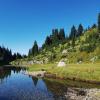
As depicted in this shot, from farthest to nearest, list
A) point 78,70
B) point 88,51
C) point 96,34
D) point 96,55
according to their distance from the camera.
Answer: point 96,34 → point 88,51 → point 96,55 → point 78,70

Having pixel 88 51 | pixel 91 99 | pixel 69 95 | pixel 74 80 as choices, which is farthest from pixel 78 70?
pixel 88 51

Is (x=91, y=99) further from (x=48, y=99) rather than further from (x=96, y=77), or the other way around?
(x=96, y=77)

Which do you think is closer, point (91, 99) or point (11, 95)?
point (91, 99)

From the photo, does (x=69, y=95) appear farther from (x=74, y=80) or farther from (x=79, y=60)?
(x=79, y=60)

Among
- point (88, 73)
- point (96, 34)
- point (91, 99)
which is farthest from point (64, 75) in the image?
point (96, 34)

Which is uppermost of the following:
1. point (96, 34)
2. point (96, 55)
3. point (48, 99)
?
point (96, 34)

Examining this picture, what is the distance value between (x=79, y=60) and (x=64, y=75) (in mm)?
56616

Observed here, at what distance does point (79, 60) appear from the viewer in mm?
129500

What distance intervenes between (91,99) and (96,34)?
129 meters

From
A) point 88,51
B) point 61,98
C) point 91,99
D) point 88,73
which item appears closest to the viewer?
point 91,99

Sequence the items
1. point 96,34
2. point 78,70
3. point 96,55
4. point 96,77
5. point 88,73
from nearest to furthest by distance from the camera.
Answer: point 96,77 < point 88,73 < point 78,70 < point 96,55 < point 96,34

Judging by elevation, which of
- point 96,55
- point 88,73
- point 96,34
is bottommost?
point 88,73

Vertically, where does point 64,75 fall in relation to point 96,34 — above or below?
below

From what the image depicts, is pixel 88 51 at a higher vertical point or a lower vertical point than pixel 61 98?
→ higher
